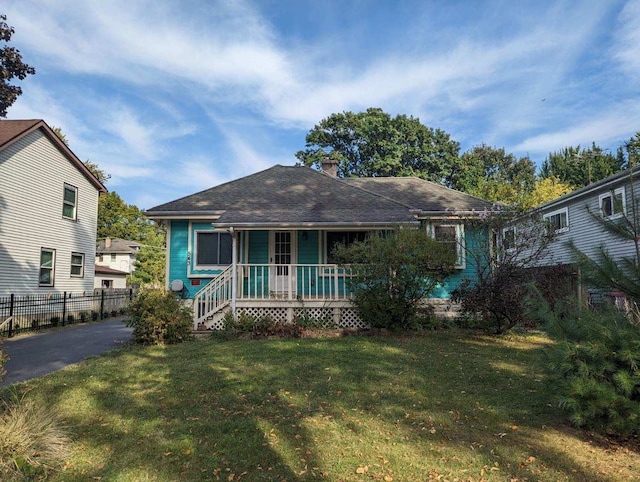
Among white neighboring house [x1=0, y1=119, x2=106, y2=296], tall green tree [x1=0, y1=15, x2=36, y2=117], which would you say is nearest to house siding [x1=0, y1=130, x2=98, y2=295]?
white neighboring house [x1=0, y1=119, x2=106, y2=296]

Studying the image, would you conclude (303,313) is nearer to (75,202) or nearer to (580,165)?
(75,202)

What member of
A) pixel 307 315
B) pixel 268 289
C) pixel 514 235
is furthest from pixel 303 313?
pixel 514 235

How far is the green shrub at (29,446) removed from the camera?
339 centimetres

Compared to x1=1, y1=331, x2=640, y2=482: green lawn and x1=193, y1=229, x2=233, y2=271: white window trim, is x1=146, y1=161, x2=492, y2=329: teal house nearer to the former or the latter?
x1=193, y1=229, x2=233, y2=271: white window trim

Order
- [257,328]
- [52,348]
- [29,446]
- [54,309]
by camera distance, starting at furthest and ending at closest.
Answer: [54,309]
[257,328]
[52,348]
[29,446]

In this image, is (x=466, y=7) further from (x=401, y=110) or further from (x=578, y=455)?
(x=401, y=110)

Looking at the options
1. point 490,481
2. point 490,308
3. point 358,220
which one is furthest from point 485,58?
point 490,481

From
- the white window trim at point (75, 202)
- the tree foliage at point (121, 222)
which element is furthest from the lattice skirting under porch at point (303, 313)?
the tree foliage at point (121, 222)

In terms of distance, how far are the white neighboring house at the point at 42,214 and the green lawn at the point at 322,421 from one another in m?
10.6

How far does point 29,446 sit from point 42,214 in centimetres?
1611

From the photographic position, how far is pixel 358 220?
35.7 feet

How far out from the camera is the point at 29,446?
12.0 ft

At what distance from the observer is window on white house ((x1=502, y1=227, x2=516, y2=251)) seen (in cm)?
982

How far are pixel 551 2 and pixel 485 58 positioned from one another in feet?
11.8
